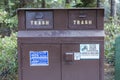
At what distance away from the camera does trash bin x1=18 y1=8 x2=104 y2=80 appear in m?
4.66

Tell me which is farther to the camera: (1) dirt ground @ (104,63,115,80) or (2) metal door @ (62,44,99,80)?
(1) dirt ground @ (104,63,115,80)

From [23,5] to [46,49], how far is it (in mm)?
8399

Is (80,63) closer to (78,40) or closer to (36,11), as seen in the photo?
(78,40)

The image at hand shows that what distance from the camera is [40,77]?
477 cm

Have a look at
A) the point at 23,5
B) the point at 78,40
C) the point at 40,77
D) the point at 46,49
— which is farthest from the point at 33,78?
the point at 23,5

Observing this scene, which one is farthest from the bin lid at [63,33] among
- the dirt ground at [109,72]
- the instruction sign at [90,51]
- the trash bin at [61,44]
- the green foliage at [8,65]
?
the dirt ground at [109,72]

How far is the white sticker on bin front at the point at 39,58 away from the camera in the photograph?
4703 millimetres

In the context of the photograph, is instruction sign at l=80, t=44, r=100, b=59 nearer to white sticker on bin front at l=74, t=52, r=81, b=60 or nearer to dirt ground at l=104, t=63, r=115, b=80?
white sticker on bin front at l=74, t=52, r=81, b=60

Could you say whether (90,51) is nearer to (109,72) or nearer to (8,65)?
(8,65)

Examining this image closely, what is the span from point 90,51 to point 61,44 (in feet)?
1.36

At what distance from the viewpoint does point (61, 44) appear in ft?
15.3

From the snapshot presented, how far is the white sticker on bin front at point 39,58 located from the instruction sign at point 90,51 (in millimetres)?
494

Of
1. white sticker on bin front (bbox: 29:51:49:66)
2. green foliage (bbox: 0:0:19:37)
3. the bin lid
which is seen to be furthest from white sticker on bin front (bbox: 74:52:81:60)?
green foliage (bbox: 0:0:19:37)

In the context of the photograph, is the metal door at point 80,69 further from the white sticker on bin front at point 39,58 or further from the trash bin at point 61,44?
the white sticker on bin front at point 39,58
